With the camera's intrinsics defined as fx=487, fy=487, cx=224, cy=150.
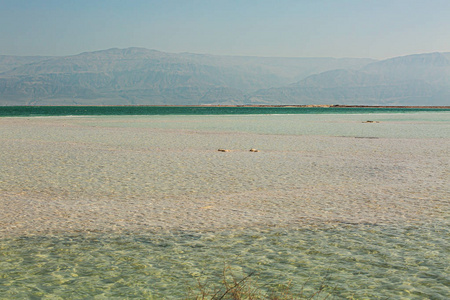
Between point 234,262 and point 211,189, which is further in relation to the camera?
point 211,189

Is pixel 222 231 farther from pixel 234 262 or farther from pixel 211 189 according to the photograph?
pixel 211 189

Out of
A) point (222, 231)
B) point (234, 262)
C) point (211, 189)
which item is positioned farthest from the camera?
point (211, 189)

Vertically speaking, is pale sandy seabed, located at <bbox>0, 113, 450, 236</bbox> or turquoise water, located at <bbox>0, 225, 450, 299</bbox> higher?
pale sandy seabed, located at <bbox>0, 113, 450, 236</bbox>

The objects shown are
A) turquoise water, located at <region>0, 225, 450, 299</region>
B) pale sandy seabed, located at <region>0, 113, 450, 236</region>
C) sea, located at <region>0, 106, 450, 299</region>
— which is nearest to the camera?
turquoise water, located at <region>0, 225, 450, 299</region>

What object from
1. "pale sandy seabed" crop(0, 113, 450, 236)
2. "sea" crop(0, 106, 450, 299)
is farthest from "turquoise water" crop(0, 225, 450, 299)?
"pale sandy seabed" crop(0, 113, 450, 236)

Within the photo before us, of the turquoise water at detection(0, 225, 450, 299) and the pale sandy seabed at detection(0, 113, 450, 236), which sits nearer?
the turquoise water at detection(0, 225, 450, 299)

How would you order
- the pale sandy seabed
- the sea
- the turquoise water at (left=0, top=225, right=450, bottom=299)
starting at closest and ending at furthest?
the turquoise water at (left=0, top=225, right=450, bottom=299) < the sea < the pale sandy seabed

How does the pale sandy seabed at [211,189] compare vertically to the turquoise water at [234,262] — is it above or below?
above

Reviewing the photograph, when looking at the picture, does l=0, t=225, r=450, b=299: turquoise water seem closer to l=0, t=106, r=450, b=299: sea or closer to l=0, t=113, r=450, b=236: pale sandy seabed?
l=0, t=106, r=450, b=299: sea

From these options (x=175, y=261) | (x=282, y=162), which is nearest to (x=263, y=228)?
(x=175, y=261)

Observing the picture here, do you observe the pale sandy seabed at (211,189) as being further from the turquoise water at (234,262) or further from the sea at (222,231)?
the turquoise water at (234,262)

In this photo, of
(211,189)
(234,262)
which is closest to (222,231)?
(234,262)

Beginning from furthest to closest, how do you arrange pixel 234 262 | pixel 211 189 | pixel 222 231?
1. pixel 211 189
2. pixel 222 231
3. pixel 234 262

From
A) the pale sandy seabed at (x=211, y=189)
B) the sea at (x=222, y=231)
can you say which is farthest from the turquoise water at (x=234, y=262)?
the pale sandy seabed at (x=211, y=189)
